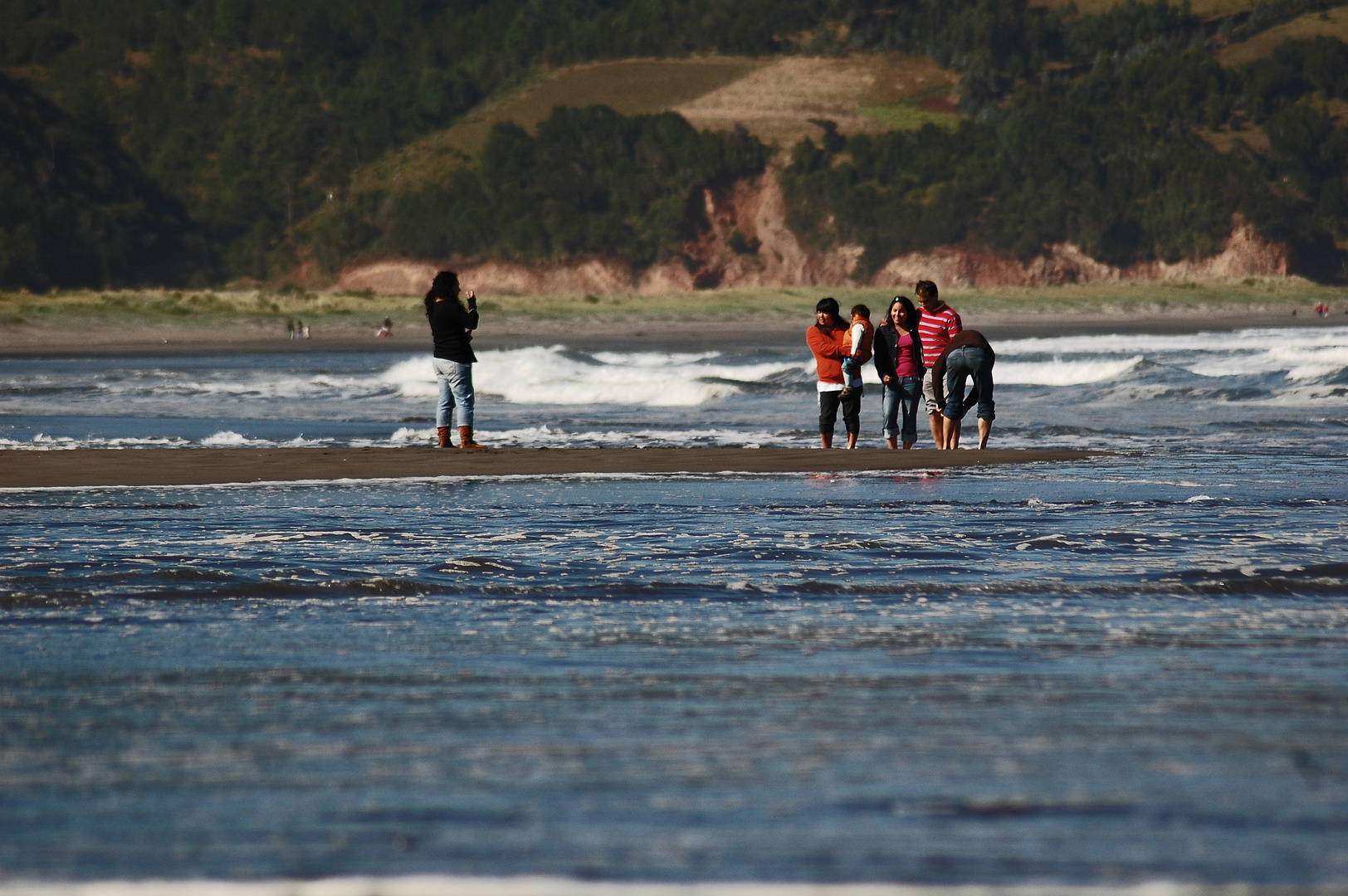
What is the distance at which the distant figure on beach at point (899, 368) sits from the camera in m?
14.4

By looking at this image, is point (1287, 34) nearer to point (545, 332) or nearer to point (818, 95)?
point (818, 95)

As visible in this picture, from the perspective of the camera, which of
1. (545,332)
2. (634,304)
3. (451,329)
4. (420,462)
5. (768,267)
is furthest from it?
(768,267)

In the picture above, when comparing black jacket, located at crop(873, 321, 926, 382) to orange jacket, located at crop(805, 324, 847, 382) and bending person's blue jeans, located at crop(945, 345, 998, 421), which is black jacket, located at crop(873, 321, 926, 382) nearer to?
orange jacket, located at crop(805, 324, 847, 382)

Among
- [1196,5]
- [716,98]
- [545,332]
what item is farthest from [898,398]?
[1196,5]

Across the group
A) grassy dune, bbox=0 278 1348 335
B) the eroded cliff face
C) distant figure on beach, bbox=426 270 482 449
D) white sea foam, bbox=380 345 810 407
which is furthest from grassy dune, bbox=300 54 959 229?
distant figure on beach, bbox=426 270 482 449

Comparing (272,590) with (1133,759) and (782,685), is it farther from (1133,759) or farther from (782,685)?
(1133,759)

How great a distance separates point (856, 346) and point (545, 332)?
171 feet

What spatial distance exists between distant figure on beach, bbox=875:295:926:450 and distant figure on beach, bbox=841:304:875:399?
0.49ft

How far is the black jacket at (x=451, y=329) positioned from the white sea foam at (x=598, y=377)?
10968mm

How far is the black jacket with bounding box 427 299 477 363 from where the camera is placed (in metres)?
14.0

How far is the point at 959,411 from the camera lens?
14.1 meters

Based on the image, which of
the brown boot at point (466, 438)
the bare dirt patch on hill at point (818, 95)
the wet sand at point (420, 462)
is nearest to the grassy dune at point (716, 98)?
the bare dirt patch on hill at point (818, 95)

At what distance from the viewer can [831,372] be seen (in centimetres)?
1471

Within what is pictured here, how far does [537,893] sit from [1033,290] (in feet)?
286
